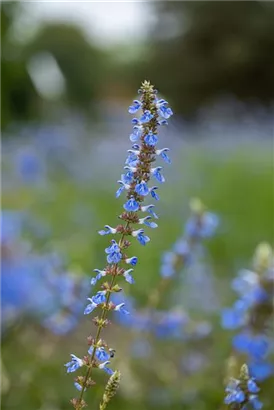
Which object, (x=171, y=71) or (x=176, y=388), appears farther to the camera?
(x=171, y=71)

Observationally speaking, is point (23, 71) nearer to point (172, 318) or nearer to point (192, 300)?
point (192, 300)

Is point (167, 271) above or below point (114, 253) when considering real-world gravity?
above

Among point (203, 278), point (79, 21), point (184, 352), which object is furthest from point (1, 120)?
point (79, 21)

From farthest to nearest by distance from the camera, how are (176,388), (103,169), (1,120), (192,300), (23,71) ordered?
(23,71) → (1,120) → (103,169) → (192,300) → (176,388)

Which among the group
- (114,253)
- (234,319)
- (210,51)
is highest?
(210,51)

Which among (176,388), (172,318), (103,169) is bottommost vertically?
(176,388)

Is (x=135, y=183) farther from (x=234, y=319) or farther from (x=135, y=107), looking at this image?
(x=234, y=319)

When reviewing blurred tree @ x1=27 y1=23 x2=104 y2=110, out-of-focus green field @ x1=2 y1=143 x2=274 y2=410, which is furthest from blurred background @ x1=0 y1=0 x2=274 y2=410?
blurred tree @ x1=27 y1=23 x2=104 y2=110

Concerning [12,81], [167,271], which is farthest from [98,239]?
[12,81]

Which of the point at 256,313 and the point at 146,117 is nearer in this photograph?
the point at 146,117
